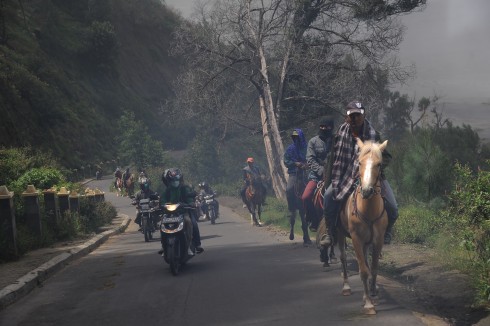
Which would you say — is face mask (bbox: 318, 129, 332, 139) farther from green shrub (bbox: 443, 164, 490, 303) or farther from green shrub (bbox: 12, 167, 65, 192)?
green shrub (bbox: 12, 167, 65, 192)

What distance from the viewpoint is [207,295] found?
390 inches

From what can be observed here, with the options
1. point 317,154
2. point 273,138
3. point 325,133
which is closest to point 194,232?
point 317,154

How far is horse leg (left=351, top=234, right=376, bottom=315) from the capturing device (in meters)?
8.23

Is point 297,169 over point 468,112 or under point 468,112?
under

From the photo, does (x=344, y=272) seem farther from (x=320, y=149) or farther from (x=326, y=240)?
(x=320, y=149)

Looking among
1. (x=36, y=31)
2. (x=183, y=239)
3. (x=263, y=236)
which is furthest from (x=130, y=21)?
(x=183, y=239)

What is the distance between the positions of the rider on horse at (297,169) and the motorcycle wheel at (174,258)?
394 cm

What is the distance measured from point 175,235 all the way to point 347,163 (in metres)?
3.78

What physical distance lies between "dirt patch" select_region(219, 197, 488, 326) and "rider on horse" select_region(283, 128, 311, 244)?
2526mm

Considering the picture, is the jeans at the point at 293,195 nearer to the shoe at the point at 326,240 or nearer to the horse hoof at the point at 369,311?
the shoe at the point at 326,240

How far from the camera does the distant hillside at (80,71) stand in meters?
52.2

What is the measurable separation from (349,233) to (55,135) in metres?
50.2

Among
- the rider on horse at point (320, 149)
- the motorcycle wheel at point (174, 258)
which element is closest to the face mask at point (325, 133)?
the rider on horse at point (320, 149)

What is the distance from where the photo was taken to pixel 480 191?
9352 mm
